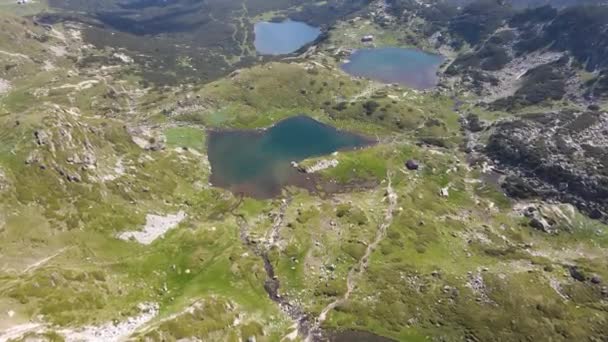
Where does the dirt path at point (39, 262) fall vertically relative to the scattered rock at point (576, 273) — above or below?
above

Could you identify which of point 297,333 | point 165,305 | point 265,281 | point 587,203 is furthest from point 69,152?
point 587,203

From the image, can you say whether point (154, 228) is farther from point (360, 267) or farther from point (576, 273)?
point (576, 273)

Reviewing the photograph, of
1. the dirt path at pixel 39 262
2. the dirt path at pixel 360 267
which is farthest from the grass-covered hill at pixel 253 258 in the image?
the dirt path at pixel 39 262

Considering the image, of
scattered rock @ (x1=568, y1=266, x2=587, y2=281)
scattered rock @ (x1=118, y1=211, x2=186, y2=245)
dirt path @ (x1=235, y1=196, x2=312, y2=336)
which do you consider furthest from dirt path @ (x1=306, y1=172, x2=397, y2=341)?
scattered rock @ (x1=568, y1=266, x2=587, y2=281)

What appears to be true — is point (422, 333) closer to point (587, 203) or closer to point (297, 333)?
point (297, 333)

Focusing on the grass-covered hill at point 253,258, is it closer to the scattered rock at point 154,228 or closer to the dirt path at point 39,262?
the scattered rock at point 154,228

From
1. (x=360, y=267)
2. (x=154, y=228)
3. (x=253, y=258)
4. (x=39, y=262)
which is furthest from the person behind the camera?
(x=154, y=228)

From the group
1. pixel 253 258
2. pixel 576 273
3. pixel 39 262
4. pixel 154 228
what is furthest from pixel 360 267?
pixel 39 262

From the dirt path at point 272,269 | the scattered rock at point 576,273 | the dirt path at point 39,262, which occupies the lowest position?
the dirt path at point 272,269
